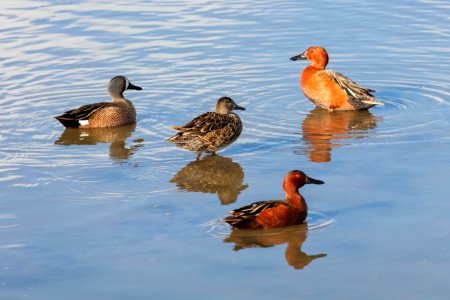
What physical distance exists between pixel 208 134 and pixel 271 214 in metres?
2.65

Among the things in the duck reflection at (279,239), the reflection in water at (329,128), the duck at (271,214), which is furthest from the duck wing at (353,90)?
the duck reflection at (279,239)

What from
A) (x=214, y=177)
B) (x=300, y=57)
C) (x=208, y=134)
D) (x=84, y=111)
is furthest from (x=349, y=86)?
(x=214, y=177)

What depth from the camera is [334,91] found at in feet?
48.5

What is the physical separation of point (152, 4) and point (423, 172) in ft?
34.4

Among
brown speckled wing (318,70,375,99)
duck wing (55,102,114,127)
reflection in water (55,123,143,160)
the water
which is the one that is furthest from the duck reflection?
brown speckled wing (318,70,375,99)

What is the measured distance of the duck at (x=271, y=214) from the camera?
31.3 feet

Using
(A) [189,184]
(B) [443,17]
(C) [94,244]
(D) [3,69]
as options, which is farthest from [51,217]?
(B) [443,17]

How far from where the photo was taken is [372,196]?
10.4m

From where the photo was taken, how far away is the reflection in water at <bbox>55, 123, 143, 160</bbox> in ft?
41.8

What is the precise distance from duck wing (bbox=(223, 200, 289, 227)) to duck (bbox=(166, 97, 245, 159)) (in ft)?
8.30

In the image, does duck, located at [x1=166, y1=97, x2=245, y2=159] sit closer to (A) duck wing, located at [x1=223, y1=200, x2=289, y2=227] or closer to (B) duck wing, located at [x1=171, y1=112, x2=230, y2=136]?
(B) duck wing, located at [x1=171, y1=112, x2=230, y2=136]

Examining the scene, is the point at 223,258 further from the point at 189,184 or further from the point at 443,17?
the point at 443,17

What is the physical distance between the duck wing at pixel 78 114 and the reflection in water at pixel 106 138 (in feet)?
0.38

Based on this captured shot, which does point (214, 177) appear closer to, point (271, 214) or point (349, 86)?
point (271, 214)
